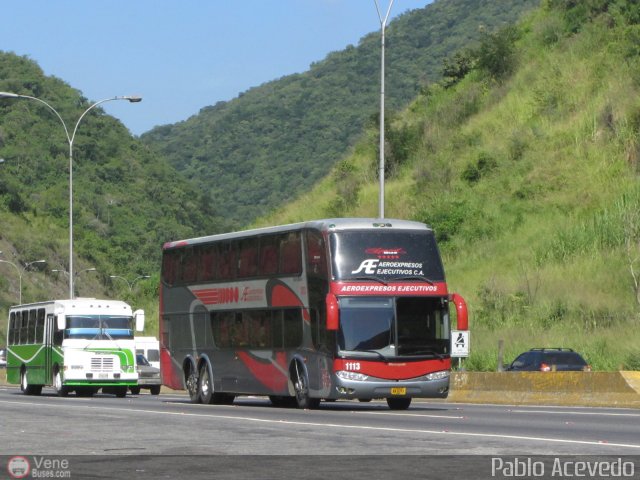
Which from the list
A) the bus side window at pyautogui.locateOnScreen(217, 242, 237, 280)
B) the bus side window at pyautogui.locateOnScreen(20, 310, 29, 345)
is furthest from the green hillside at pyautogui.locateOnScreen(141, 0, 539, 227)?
the bus side window at pyautogui.locateOnScreen(217, 242, 237, 280)

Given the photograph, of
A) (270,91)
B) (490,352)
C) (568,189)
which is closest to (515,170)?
(568,189)

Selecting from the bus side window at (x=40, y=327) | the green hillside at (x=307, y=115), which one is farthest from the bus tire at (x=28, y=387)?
the green hillside at (x=307, y=115)

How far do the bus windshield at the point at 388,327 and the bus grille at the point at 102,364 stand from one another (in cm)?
1600

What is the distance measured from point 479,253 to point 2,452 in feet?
144

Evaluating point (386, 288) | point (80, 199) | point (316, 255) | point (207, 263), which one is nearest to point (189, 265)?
point (207, 263)

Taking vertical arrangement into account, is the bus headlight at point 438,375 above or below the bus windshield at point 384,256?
below

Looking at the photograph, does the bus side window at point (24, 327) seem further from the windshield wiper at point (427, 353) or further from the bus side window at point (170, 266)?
the windshield wiper at point (427, 353)

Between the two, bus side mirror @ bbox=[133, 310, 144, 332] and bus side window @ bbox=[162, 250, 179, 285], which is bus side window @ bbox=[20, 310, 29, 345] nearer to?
bus side mirror @ bbox=[133, 310, 144, 332]

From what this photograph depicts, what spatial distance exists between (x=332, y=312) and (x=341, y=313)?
0.43 metres

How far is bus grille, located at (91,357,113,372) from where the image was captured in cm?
4131

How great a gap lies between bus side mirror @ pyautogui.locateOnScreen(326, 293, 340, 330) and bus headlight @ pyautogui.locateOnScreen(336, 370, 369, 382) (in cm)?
84

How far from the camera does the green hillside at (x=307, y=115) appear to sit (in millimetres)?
147750

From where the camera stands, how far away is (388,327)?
27.1 meters

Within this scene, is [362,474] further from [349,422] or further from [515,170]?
[515,170]
